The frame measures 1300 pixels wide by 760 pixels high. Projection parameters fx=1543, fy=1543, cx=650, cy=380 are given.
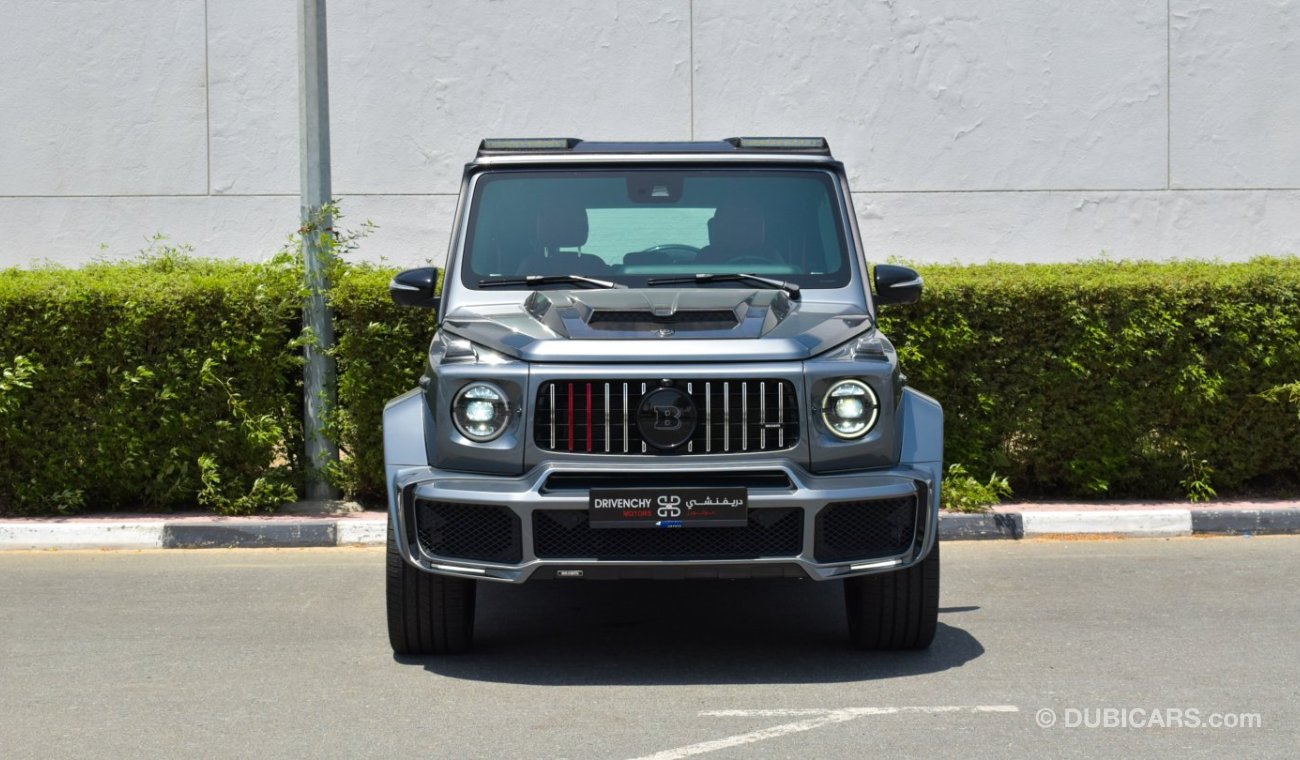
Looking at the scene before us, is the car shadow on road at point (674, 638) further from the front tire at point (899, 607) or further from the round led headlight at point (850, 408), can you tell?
the round led headlight at point (850, 408)

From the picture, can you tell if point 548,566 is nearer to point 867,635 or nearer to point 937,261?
point 867,635

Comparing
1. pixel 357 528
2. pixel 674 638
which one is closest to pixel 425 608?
pixel 674 638

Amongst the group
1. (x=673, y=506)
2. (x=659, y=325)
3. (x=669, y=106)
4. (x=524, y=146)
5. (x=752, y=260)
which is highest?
(x=669, y=106)

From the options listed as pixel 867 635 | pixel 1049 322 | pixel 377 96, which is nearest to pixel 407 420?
pixel 867 635

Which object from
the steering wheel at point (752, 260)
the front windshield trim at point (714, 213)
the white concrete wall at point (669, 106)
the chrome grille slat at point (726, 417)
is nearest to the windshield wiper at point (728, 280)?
the front windshield trim at point (714, 213)

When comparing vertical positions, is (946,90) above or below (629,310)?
above

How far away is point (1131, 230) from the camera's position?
1327cm

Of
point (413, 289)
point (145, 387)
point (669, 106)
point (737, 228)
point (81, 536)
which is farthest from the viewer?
point (669, 106)

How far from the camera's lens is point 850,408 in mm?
5625

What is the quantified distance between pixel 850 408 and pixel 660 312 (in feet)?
2.72

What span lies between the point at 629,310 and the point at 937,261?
7718mm

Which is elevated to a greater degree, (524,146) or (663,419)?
(524,146)

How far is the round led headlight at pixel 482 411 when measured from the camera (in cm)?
559

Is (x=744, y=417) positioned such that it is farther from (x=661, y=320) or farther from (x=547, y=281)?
(x=547, y=281)
